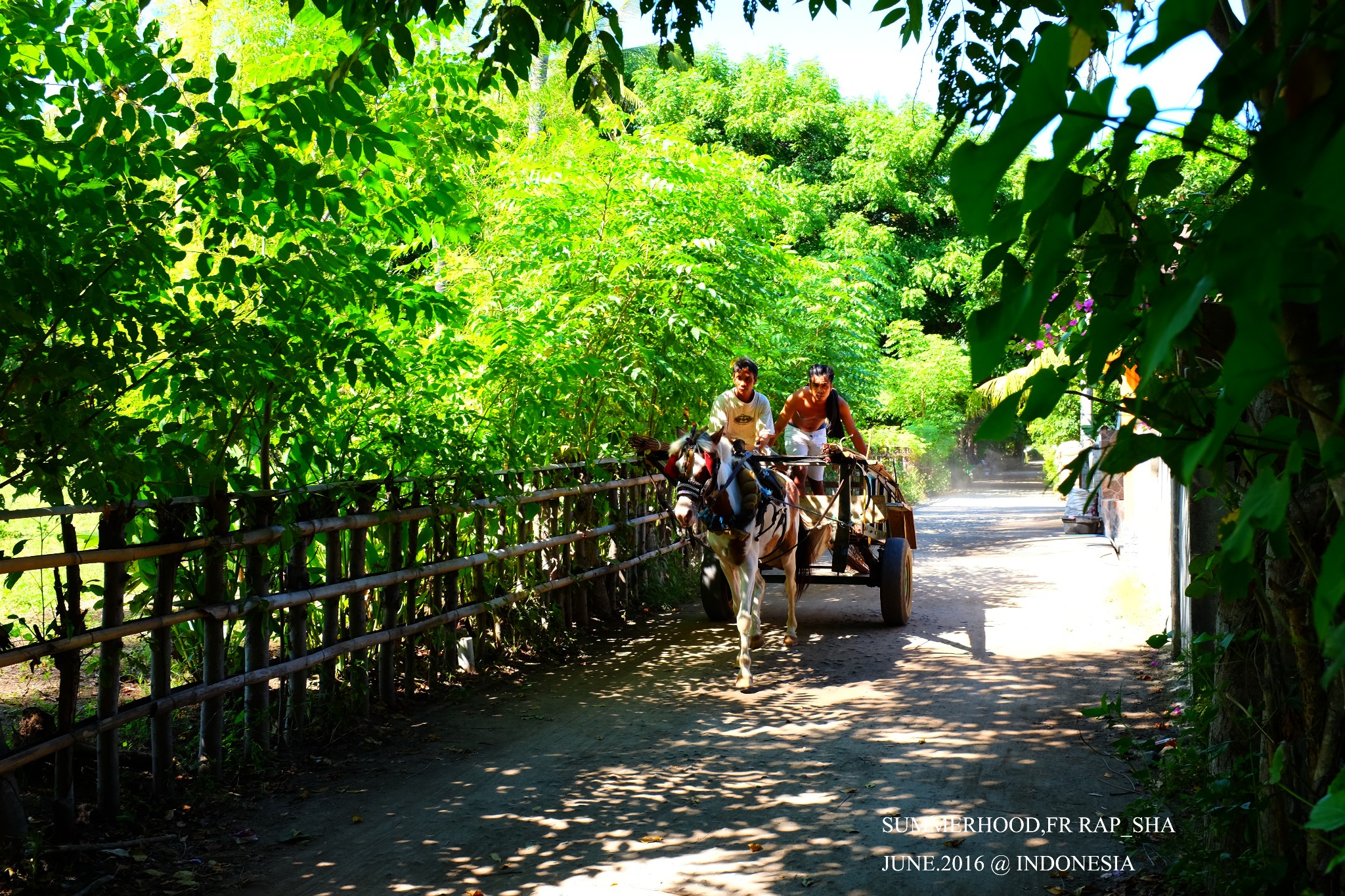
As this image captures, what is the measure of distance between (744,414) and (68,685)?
5874 millimetres

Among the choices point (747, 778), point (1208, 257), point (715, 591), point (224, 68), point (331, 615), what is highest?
point (224, 68)

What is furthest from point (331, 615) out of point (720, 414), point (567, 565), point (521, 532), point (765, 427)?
point (765, 427)

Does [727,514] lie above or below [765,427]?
below

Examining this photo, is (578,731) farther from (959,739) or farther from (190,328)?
(190,328)

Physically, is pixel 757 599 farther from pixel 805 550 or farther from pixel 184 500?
pixel 184 500

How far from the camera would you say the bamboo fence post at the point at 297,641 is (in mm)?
6148

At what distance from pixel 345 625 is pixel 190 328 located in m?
2.98

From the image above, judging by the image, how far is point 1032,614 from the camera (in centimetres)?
1037

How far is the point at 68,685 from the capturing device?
458 cm

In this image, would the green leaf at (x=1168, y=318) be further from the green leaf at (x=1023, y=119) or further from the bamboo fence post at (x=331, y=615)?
the bamboo fence post at (x=331, y=615)

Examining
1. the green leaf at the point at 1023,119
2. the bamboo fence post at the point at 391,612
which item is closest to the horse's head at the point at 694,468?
the bamboo fence post at the point at 391,612

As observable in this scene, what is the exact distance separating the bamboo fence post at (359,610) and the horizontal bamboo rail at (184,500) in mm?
280

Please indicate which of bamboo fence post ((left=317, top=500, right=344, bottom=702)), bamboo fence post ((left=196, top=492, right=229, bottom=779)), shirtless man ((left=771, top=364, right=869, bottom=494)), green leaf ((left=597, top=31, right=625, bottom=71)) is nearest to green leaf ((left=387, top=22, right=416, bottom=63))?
green leaf ((left=597, top=31, right=625, bottom=71))

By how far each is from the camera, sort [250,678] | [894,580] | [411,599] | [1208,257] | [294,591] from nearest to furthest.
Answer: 1. [1208,257]
2. [250,678]
3. [294,591]
4. [411,599]
5. [894,580]
